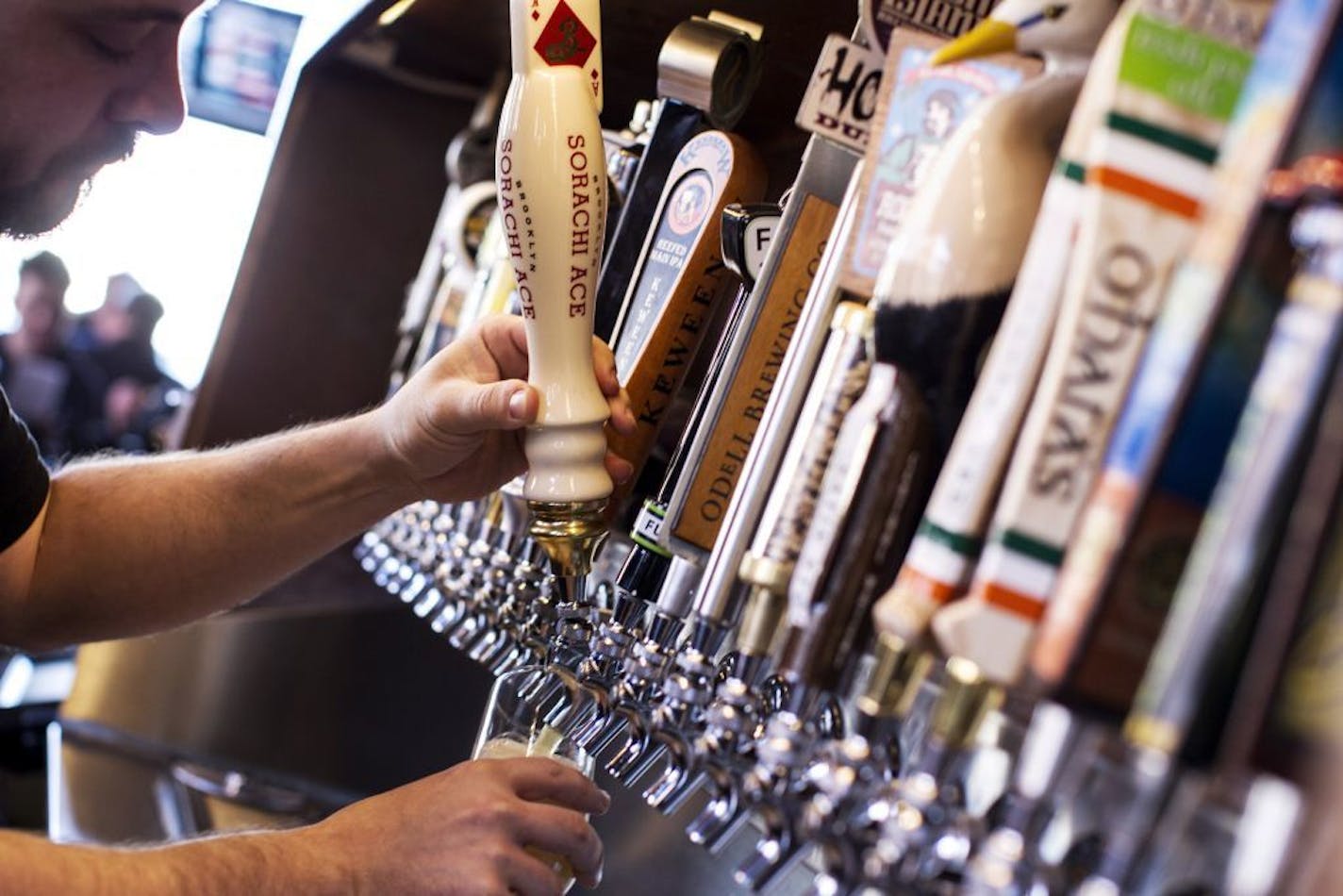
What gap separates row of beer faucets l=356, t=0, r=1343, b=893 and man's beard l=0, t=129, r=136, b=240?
0.77 m

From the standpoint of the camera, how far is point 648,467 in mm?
1146

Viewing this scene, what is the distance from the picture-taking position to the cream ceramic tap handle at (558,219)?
2.95 ft

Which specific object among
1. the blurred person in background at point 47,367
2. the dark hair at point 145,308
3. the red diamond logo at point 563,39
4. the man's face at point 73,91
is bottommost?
the blurred person in background at point 47,367

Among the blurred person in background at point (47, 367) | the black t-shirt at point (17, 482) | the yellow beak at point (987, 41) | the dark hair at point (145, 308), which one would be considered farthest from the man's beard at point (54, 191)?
the dark hair at point (145, 308)

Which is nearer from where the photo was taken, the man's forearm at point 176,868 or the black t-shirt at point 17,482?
the man's forearm at point 176,868

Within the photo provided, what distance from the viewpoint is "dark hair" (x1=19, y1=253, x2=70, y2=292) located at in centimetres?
594

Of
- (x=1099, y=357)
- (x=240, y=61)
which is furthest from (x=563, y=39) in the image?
(x=240, y=61)

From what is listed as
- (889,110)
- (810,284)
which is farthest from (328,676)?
(889,110)

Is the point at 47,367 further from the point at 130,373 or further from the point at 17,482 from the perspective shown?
the point at 17,482

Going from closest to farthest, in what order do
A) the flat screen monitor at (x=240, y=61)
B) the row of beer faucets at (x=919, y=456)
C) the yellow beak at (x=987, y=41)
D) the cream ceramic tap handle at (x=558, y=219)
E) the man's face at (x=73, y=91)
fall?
the row of beer faucets at (x=919, y=456) < the yellow beak at (x=987, y=41) < the cream ceramic tap handle at (x=558, y=219) < the man's face at (x=73, y=91) < the flat screen monitor at (x=240, y=61)

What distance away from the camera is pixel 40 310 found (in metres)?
5.86

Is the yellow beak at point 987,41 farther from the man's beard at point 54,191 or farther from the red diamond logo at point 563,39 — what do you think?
the man's beard at point 54,191

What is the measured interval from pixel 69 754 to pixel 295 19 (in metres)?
2.26

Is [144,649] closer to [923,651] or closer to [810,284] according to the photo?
[810,284]
